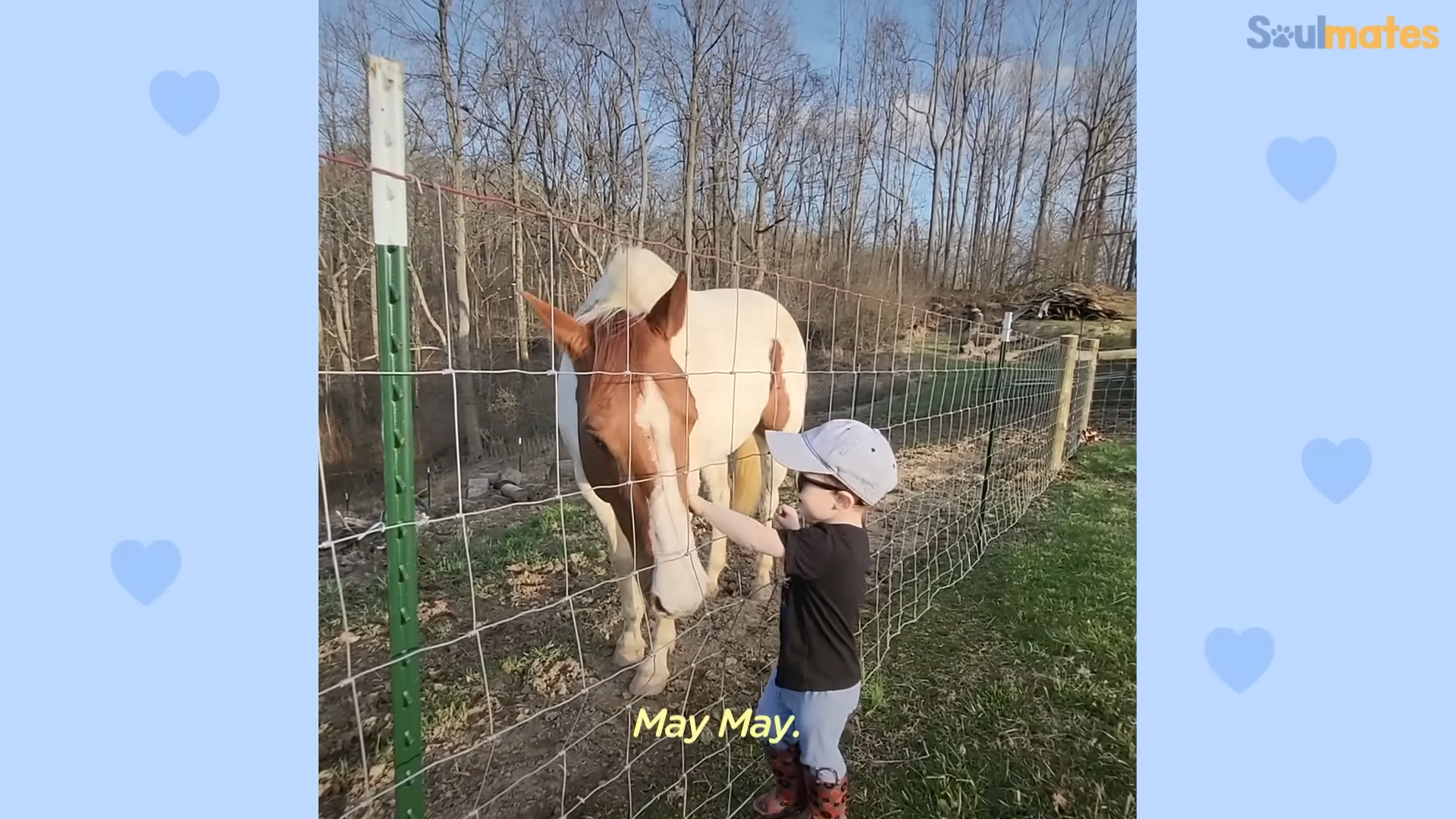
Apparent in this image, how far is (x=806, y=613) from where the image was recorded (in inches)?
29.5

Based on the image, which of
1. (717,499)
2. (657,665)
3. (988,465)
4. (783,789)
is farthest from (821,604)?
(988,465)

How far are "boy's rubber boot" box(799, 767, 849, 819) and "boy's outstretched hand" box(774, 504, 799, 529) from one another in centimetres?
31

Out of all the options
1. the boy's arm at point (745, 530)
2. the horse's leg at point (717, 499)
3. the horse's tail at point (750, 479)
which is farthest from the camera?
the horse's tail at point (750, 479)

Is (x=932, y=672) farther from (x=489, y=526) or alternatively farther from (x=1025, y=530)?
(x=489, y=526)

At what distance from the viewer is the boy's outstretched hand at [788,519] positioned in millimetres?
732

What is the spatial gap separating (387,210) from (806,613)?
570mm

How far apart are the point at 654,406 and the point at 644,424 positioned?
0.03 meters
